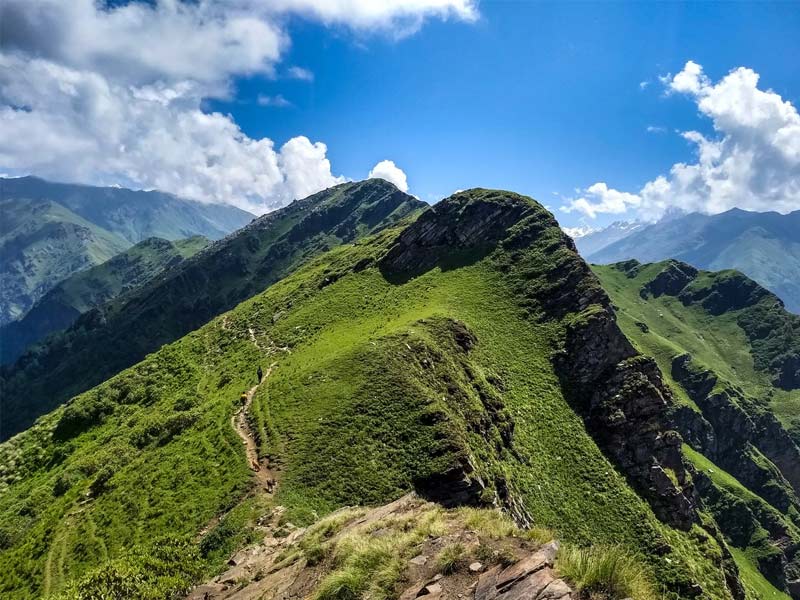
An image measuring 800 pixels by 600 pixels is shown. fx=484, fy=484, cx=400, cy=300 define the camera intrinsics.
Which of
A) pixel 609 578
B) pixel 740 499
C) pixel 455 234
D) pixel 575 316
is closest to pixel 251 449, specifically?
pixel 609 578

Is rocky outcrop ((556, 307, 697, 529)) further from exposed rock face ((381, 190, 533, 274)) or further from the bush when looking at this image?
the bush

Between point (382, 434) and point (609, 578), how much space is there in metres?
36.0

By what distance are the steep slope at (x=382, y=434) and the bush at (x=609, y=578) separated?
85.6 feet

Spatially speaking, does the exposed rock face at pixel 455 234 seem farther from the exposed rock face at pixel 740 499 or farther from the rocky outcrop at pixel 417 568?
the rocky outcrop at pixel 417 568

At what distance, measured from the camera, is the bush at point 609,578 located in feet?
39.9

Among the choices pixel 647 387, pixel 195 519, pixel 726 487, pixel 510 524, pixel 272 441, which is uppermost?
pixel 272 441

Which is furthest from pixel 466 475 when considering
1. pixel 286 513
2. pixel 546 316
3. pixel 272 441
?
pixel 546 316

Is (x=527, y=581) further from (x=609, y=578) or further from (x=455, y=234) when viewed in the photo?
(x=455, y=234)

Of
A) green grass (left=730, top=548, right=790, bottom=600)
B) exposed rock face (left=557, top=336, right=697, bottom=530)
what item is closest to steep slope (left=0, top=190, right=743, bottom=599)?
exposed rock face (left=557, top=336, right=697, bottom=530)

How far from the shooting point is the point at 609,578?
12.3 metres

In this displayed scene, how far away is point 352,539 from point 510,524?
22.5 feet

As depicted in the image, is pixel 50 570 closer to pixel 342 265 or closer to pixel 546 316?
pixel 546 316

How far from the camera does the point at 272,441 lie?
47844 mm

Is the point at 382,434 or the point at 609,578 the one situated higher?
the point at 382,434
